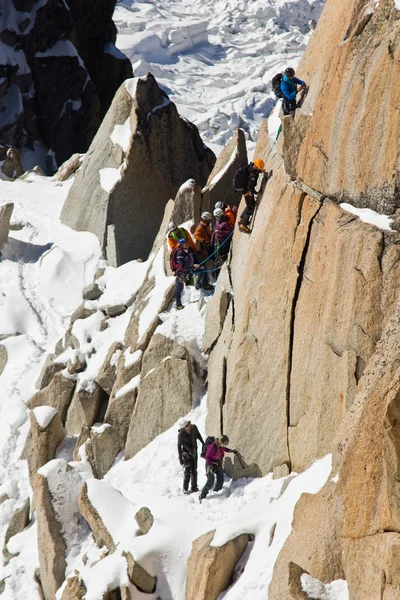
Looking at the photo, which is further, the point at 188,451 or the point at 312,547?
the point at 188,451

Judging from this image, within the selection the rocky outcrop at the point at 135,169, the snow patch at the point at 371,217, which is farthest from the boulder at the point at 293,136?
the rocky outcrop at the point at 135,169

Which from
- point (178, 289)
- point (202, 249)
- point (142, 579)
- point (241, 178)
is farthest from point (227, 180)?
point (142, 579)

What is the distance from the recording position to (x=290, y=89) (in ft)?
54.8

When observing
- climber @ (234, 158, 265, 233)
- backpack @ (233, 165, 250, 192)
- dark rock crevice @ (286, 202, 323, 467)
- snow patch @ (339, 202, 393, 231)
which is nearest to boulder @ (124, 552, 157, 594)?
dark rock crevice @ (286, 202, 323, 467)

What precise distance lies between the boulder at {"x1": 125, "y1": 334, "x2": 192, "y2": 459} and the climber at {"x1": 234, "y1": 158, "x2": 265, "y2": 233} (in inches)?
150

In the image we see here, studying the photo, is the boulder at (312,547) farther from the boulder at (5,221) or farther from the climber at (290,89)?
the boulder at (5,221)

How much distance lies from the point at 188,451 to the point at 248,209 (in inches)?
228

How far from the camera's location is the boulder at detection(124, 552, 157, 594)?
14.0m

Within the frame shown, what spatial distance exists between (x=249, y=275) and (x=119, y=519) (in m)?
5.98

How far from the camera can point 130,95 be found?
30891 mm

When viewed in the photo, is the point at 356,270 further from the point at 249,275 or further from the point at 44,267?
the point at 44,267

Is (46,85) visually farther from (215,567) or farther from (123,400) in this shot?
(215,567)

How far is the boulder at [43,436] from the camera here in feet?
67.1

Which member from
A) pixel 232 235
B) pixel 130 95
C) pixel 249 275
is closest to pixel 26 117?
pixel 130 95
